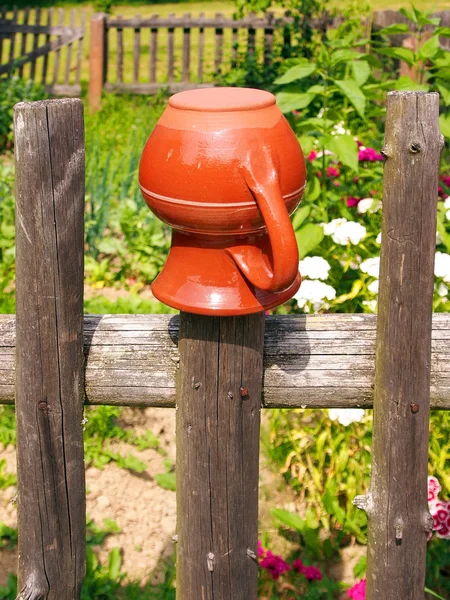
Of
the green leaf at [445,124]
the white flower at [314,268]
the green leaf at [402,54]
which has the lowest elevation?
the white flower at [314,268]

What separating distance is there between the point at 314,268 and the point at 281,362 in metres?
1.31

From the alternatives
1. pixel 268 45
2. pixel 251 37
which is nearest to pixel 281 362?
pixel 268 45

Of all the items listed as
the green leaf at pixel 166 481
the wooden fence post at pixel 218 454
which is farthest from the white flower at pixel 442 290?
the wooden fence post at pixel 218 454

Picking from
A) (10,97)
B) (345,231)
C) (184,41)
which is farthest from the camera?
(184,41)

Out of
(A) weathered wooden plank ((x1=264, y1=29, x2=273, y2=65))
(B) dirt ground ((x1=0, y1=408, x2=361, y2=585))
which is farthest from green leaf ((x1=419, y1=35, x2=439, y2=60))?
(A) weathered wooden plank ((x1=264, y1=29, x2=273, y2=65))

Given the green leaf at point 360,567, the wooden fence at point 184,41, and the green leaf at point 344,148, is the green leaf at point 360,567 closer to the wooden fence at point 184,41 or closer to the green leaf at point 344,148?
the green leaf at point 344,148

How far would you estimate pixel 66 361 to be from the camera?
1504 millimetres

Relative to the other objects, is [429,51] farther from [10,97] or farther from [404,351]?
[10,97]

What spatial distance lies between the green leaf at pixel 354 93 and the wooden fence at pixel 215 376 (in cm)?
159

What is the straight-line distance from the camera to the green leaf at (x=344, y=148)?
2.95 meters

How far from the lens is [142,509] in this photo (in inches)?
117

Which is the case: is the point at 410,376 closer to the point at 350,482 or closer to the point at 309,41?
the point at 350,482

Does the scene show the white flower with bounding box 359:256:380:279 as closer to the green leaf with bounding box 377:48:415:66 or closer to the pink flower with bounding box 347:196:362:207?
the pink flower with bounding box 347:196:362:207

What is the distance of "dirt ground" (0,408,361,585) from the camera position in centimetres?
271
